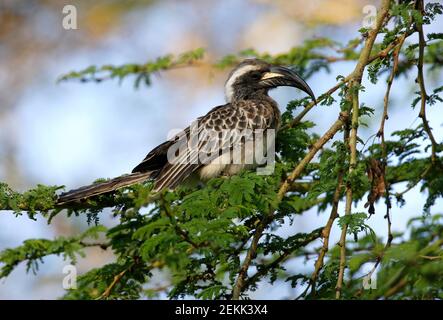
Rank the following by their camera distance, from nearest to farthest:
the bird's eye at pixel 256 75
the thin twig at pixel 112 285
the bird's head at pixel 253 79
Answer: the thin twig at pixel 112 285 < the bird's head at pixel 253 79 < the bird's eye at pixel 256 75

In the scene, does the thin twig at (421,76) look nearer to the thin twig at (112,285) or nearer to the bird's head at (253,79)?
the thin twig at (112,285)

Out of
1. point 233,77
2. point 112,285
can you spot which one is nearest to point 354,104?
point 112,285

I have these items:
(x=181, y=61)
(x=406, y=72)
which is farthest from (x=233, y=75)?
(x=406, y=72)

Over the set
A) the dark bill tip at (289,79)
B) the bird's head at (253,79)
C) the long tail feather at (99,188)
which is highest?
the bird's head at (253,79)

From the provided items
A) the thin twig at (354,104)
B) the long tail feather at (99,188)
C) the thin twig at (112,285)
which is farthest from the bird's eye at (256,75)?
the thin twig at (112,285)

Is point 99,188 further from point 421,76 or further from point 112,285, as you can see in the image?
point 421,76

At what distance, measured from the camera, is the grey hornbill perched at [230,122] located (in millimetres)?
5129

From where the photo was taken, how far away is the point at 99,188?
Answer: 14.8ft

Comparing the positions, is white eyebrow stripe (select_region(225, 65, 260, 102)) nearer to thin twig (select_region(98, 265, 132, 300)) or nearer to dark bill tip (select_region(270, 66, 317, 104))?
dark bill tip (select_region(270, 66, 317, 104))

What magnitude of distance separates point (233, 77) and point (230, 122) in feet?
2.82

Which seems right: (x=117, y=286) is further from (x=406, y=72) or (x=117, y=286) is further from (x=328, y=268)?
(x=406, y=72)

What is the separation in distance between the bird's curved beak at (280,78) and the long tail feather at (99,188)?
142 centimetres
